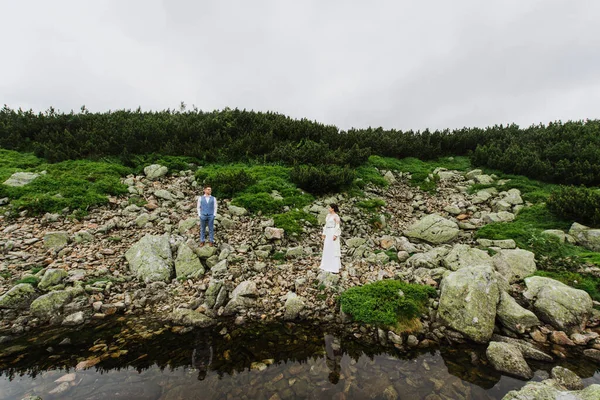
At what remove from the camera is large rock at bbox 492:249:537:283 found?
24.5ft

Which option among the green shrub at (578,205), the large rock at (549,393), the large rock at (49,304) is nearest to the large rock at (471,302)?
the large rock at (549,393)

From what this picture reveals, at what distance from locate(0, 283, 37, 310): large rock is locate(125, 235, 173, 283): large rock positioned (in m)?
2.15

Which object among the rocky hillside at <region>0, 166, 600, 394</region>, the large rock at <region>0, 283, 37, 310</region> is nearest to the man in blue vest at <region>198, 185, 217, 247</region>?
the rocky hillside at <region>0, 166, 600, 394</region>

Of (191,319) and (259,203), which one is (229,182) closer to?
(259,203)

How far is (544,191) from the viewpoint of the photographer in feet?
41.0

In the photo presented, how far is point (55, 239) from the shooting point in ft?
28.3

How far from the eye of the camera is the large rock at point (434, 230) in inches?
383

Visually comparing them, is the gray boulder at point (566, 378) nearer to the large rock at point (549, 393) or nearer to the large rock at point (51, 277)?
the large rock at point (549, 393)

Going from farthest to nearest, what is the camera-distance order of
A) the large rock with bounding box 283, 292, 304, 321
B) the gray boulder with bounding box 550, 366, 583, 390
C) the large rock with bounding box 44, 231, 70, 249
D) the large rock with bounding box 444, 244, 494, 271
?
1. the large rock with bounding box 44, 231, 70, 249
2. the large rock with bounding box 444, 244, 494, 271
3. the large rock with bounding box 283, 292, 304, 321
4. the gray boulder with bounding box 550, 366, 583, 390

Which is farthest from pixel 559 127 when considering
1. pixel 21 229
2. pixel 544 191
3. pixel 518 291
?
pixel 21 229

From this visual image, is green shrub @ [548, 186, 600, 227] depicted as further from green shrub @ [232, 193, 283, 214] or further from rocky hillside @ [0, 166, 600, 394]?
green shrub @ [232, 193, 283, 214]

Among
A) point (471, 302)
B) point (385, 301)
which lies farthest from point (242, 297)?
point (471, 302)

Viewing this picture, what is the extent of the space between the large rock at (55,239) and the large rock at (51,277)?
5.19ft

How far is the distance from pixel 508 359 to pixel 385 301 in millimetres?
2387
